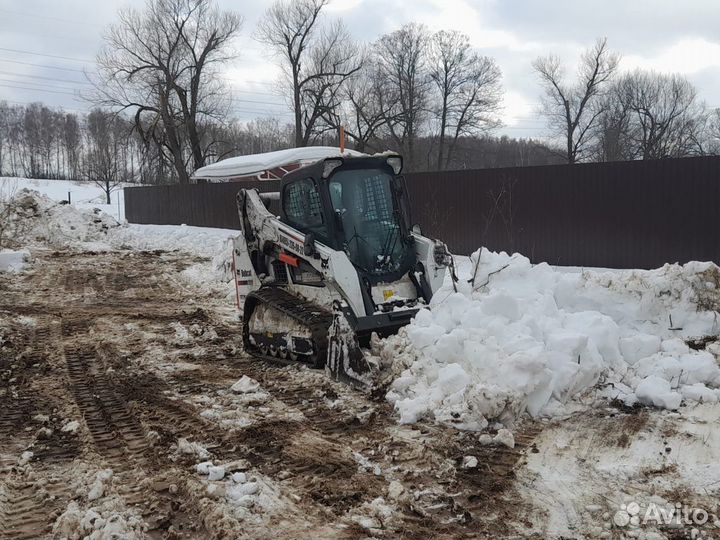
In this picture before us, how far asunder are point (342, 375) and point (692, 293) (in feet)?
14.1

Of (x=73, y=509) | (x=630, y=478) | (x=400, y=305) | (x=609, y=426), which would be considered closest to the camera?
(x=73, y=509)

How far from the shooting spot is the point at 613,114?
5112 centimetres

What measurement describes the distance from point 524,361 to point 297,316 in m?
2.65

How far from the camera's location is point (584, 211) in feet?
42.7

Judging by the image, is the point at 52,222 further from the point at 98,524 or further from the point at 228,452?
the point at 98,524

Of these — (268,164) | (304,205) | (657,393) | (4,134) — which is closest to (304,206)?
(304,205)

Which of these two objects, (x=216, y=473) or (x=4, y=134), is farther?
(x=4, y=134)

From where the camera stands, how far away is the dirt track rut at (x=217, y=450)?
146 inches

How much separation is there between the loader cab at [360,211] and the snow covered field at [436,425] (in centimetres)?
81

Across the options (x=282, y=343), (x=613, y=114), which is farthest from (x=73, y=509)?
(x=613, y=114)

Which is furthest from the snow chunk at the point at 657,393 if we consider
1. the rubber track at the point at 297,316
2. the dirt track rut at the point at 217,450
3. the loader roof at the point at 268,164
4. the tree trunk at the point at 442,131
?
the tree trunk at the point at 442,131

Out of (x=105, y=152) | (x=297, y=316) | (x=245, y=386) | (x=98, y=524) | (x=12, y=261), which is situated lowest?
(x=98, y=524)

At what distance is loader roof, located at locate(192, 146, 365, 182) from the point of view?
23.7 metres

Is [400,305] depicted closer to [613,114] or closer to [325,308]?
[325,308]
